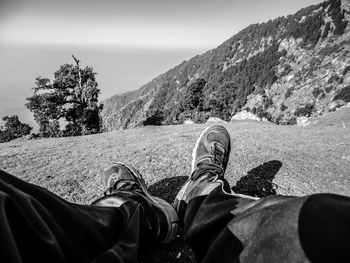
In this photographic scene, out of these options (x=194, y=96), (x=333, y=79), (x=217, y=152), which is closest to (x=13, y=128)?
(x=194, y=96)

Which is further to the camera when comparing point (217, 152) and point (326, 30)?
point (326, 30)

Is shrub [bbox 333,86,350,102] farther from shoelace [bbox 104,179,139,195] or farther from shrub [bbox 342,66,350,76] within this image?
shoelace [bbox 104,179,139,195]

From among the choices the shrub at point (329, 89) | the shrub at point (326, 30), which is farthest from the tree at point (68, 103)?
the shrub at point (326, 30)

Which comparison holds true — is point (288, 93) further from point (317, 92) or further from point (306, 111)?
point (306, 111)

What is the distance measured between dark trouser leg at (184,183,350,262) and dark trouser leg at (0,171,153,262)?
0.51 m

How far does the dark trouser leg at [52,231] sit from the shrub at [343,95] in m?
98.2

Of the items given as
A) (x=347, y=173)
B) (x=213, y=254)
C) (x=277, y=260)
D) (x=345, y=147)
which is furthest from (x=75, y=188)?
(x=345, y=147)

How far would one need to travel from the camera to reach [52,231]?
104 cm

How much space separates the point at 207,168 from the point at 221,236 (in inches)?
62.7

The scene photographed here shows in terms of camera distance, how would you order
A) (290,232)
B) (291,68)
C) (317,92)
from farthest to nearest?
(291,68) < (317,92) < (290,232)

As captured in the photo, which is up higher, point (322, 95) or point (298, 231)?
point (298, 231)

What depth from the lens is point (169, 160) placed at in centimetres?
550

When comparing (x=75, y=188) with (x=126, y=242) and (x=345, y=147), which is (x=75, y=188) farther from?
(x=345, y=147)

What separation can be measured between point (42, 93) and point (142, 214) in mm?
28535
